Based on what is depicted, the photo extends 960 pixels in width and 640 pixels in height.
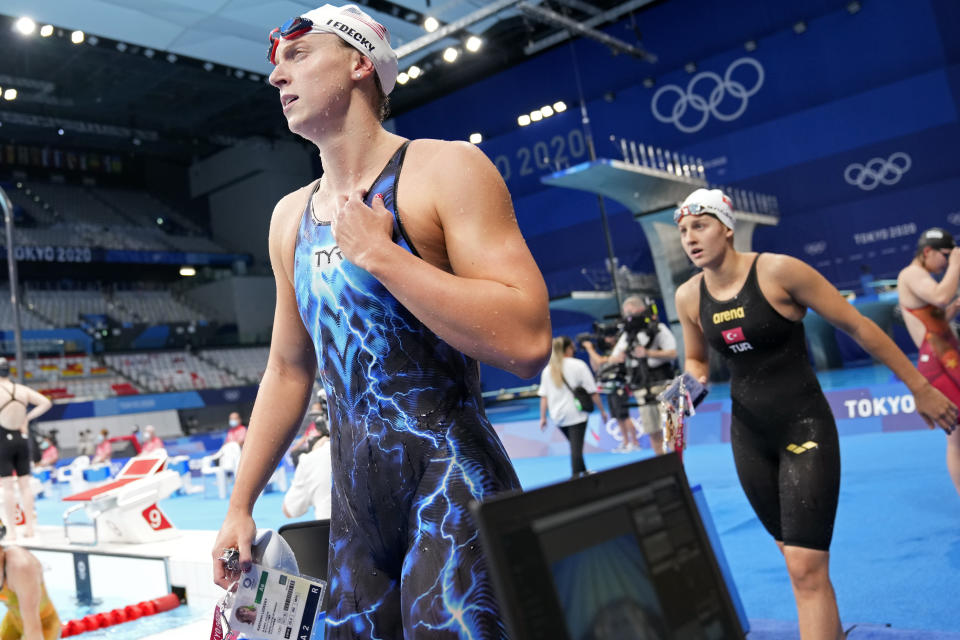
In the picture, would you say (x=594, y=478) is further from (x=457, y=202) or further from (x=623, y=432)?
(x=623, y=432)

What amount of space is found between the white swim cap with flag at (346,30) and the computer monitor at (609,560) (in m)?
1.10

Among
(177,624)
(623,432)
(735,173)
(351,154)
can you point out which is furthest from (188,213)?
(351,154)

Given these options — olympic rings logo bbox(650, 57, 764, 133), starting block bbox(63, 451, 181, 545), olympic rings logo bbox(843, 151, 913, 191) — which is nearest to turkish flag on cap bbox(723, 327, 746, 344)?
starting block bbox(63, 451, 181, 545)

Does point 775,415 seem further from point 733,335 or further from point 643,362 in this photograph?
point 643,362

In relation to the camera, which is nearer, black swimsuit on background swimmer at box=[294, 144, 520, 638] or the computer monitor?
the computer monitor

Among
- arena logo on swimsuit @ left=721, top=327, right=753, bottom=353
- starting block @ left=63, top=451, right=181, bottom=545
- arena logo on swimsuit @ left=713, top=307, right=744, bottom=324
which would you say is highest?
arena logo on swimsuit @ left=713, top=307, right=744, bottom=324

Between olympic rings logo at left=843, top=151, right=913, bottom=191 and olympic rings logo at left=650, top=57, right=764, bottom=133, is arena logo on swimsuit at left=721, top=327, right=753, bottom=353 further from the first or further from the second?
olympic rings logo at left=650, top=57, right=764, bottom=133

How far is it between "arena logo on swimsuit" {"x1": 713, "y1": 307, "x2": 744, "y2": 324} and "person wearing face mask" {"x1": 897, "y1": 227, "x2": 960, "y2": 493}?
7.65 feet

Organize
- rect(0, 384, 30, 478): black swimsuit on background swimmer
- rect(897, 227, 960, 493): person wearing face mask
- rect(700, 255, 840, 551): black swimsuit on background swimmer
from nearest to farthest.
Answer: rect(700, 255, 840, 551): black swimsuit on background swimmer, rect(897, 227, 960, 493): person wearing face mask, rect(0, 384, 30, 478): black swimsuit on background swimmer

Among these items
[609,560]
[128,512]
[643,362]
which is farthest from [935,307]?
[128,512]

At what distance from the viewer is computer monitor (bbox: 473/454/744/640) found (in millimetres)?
764

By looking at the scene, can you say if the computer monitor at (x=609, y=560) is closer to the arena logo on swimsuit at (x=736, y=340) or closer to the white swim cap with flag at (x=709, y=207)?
the arena logo on swimsuit at (x=736, y=340)

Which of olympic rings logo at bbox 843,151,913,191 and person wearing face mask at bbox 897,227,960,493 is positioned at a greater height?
olympic rings logo at bbox 843,151,913,191

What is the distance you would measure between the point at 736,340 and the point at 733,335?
0.02 m
